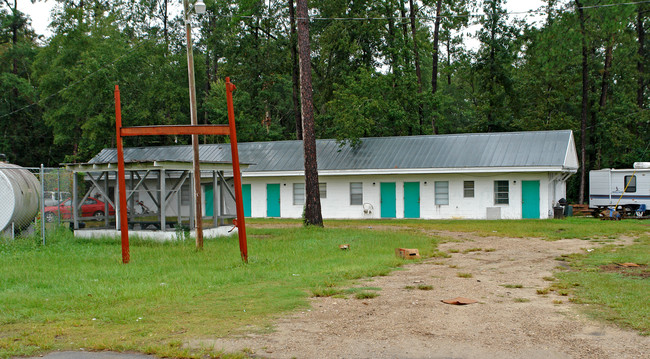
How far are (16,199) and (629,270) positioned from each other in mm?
15852

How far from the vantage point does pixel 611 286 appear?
9648mm

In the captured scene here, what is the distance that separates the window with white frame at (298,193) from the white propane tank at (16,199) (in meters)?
14.4

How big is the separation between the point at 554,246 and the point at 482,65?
24.1 metres

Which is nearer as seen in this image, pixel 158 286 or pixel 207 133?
pixel 158 286

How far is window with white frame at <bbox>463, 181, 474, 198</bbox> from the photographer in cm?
2816

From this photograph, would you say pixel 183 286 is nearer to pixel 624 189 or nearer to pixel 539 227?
pixel 539 227

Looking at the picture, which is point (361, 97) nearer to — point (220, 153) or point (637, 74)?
point (220, 153)

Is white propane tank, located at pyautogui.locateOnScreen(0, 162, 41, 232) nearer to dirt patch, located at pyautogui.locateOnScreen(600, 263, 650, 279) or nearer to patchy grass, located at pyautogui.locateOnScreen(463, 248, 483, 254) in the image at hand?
patchy grass, located at pyautogui.locateOnScreen(463, 248, 483, 254)

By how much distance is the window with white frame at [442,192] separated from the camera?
2850 centimetres

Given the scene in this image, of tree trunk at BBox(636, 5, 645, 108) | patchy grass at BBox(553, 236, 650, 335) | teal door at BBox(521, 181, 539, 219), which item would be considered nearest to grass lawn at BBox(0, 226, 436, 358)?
patchy grass at BBox(553, 236, 650, 335)

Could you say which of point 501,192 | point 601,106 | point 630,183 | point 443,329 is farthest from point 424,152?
point 443,329

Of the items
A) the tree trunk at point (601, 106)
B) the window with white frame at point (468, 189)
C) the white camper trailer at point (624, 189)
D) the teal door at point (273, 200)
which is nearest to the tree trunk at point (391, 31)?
the window with white frame at point (468, 189)

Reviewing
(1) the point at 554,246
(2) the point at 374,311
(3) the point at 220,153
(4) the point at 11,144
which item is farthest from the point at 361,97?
(4) the point at 11,144

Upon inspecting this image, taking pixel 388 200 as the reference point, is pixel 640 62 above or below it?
above
